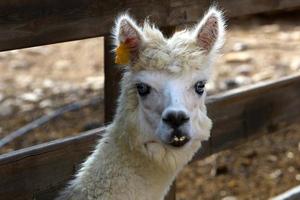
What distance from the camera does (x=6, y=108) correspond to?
762cm

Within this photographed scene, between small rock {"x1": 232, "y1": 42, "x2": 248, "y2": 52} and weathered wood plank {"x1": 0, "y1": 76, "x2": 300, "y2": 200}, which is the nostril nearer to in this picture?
weathered wood plank {"x1": 0, "y1": 76, "x2": 300, "y2": 200}

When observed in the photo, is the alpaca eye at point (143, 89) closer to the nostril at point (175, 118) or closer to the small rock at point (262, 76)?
the nostril at point (175, 118)

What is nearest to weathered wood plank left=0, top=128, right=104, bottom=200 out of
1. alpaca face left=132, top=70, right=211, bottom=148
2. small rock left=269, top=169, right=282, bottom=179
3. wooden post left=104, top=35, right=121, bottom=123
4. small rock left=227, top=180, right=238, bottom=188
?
wooden post left=104, top=35, right=121, bottom=123

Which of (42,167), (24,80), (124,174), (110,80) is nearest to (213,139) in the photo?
(110,80)

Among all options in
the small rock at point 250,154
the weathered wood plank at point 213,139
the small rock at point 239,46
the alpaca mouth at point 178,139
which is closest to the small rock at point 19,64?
the small rock at point 239,46

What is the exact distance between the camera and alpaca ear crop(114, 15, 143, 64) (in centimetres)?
362

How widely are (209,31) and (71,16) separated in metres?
0.76

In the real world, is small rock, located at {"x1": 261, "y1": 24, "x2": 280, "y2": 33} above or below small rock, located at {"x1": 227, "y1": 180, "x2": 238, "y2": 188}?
above

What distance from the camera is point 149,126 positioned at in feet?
11.8

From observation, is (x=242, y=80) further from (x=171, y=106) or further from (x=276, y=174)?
(x=171, y=106)

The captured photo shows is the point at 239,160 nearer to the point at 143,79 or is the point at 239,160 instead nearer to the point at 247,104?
the point at 247,104

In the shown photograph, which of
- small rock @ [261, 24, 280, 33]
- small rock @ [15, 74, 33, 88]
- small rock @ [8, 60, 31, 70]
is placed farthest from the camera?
small rock @ [261, 24, 280, 33]

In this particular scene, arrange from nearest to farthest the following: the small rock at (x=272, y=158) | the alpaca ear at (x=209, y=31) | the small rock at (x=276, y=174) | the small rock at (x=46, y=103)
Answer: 1. the alpaca ear at (x=209, y=31)
2. the small rock at (x=276, y=174)
3. the small rock at (x=272, y=158)
4. the small rock at (x=46, y=103)

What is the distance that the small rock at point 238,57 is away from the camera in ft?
31.7
